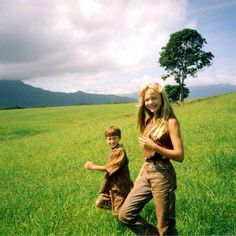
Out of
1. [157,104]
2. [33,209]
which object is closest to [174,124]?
[157,104]

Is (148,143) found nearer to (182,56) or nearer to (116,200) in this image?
(116,200)

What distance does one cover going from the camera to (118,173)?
22.4 ft

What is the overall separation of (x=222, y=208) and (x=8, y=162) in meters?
12.7

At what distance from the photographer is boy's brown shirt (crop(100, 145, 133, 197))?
674 centimetres

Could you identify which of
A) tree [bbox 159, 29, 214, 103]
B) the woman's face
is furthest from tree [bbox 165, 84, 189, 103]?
the woman's face

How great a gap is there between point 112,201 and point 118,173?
1.69 ft

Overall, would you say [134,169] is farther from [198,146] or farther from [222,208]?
[222,208]

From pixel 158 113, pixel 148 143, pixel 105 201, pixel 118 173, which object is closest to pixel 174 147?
pixel 148 143

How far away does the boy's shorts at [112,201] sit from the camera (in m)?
6.76

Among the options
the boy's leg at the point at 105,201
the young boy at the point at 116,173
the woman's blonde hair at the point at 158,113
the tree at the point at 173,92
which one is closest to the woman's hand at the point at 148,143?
the woman's blonde hair at the point at 158,113

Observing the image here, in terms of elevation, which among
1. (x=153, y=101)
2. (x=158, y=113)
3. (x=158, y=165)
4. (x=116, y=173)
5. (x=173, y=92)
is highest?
(x=173, y=92)

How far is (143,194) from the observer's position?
5734 mm

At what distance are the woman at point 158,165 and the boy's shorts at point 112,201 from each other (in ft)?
2.79

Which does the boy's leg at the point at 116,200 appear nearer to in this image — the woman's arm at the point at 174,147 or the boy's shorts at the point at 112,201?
the boy's shorts at the point at 112,201
